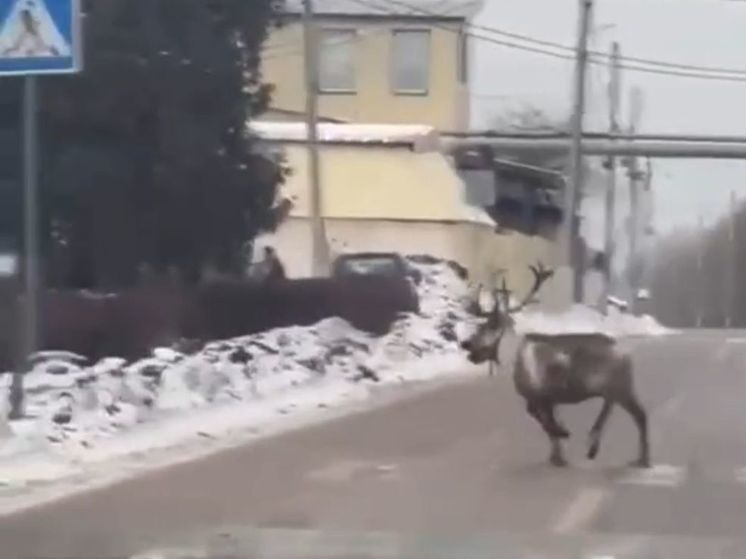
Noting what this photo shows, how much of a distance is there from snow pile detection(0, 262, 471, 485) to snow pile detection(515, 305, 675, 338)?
17.8 m

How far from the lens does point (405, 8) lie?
72.9 metres

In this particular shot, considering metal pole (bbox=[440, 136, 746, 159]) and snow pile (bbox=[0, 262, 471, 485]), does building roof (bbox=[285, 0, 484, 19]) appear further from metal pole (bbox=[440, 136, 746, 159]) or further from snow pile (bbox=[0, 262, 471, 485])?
snow pile (bbox=[0, 262, 471, 485])

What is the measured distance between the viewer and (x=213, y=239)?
2942cm

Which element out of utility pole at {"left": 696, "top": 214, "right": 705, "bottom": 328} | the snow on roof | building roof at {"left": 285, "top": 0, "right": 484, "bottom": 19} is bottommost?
utility pole at {"left": 696, "top": 214, "right": 705, "bottom": 328}

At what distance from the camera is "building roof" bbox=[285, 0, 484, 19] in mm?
70875

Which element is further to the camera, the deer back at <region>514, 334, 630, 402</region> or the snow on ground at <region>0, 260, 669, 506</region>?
the deer back at <region>514, 334, 630, 402</region>

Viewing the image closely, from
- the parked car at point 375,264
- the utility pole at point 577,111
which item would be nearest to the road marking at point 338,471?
the parked car at point 375,264

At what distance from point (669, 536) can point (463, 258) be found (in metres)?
50.5

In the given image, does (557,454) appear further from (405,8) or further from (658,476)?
(405,8)

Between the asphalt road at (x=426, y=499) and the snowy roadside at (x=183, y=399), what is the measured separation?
651 mm

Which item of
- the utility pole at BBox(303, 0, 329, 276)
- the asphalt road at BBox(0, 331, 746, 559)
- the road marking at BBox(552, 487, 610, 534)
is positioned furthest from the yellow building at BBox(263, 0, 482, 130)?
the road marking at BBox(552, 487, 610, 534)

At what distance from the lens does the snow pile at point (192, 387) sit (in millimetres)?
18953

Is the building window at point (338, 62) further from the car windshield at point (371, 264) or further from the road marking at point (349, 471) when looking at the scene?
the road marking at point (349, 471)

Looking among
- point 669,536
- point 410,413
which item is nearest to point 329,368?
point 410,413
